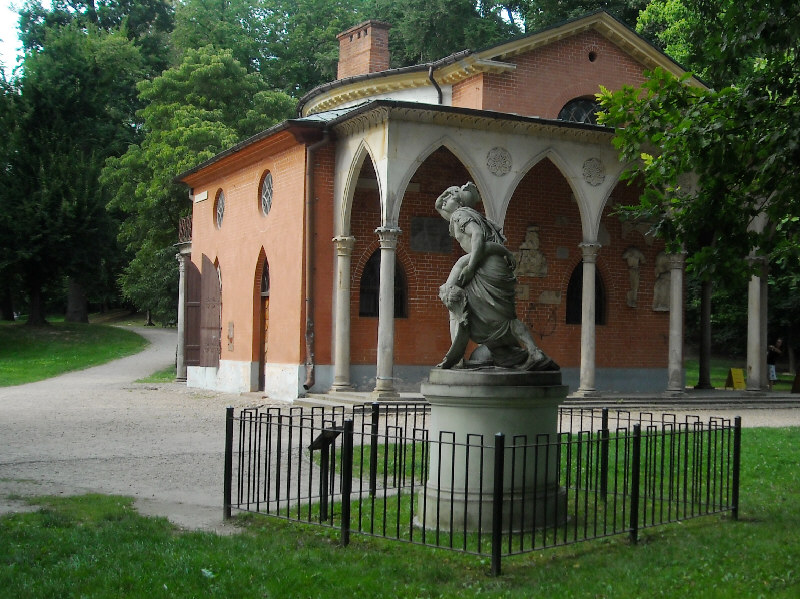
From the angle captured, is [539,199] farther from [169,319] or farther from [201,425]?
[169,319]

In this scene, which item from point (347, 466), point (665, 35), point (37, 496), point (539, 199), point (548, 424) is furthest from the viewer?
point (665, 35)

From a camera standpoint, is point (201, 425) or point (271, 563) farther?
point (201, 425)

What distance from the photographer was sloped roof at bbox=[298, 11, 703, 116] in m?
21.4

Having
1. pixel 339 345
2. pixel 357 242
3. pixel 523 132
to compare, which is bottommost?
pixel 339 345

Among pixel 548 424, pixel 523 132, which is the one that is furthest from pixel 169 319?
pixel 548 424


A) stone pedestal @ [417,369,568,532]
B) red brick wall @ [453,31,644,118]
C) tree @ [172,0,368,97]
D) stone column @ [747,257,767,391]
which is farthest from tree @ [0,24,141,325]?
stone pedestal @ [417,369,568,532]

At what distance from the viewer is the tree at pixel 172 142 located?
32.3 meters

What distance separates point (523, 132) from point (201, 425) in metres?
8.89

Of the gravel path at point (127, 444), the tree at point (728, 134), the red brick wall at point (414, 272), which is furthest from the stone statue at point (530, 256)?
the tree at point (728, 134)

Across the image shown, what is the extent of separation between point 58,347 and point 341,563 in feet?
108

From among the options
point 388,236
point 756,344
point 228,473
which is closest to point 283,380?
point 388,236

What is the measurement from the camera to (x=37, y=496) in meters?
9.28

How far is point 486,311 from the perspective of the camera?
27.0ft

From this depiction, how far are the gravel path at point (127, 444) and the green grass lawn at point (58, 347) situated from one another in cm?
739
